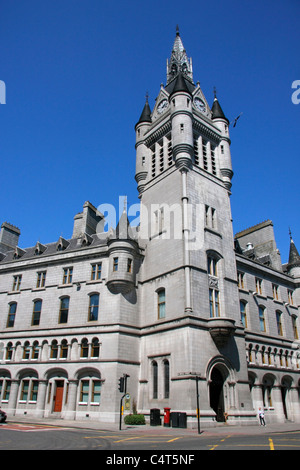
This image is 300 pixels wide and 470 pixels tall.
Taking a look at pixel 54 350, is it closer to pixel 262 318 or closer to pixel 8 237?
pixel 8 237

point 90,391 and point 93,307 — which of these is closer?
point 90,391

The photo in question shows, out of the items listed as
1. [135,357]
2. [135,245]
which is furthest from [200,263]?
[135,357]

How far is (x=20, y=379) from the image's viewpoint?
32344 mm

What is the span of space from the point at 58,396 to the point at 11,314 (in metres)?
10.1

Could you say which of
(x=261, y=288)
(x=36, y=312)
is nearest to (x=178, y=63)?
(x=261, y=288)

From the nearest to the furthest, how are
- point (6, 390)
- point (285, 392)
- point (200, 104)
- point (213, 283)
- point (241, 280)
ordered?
point (213, 283) → point (6, 390) → point (285, 392) → point (241, 280) → point (200, 104)

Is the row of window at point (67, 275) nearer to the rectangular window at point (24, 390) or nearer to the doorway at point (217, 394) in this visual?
the rectangular window at point (24, 390)

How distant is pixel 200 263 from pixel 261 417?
13.1 metres

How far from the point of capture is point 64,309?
33.6 metres

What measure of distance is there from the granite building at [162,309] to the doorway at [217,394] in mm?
94

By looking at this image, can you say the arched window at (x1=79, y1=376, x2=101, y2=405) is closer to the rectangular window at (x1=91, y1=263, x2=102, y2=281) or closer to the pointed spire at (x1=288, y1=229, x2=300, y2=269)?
the rectangular window at (x1=91, y1=263, x2=102, y2=281)

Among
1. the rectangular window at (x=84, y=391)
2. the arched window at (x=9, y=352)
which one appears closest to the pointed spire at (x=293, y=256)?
the rectangular window at (x=84, y=391)

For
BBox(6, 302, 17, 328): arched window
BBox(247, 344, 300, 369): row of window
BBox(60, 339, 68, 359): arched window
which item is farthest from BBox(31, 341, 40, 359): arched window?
BBox(247, 344, 300, 369): row of window
